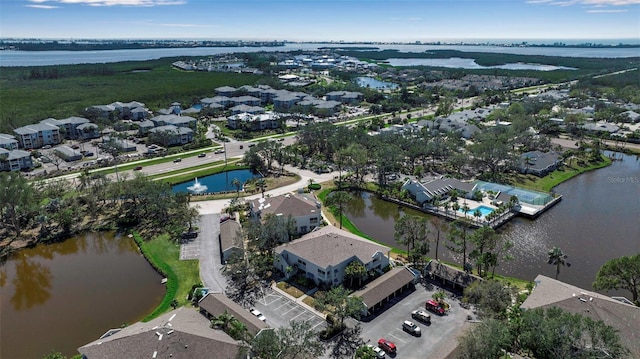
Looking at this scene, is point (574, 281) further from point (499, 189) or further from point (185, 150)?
point (185, 150)

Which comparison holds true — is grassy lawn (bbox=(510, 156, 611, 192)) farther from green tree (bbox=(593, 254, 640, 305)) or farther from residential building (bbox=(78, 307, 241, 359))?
residential building (bbox=(78, 307, 241, 359))

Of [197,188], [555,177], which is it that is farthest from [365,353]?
[555,177]

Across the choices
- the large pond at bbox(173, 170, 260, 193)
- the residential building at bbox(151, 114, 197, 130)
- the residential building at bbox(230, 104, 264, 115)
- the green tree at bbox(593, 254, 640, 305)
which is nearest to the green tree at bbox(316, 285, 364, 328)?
the green tree at bbox(593, 254, 640, 305)

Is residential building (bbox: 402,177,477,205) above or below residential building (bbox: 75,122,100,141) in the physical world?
below

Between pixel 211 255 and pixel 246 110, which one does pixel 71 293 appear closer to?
pixel 211 255

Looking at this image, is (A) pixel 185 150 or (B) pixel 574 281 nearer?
(B) pixel 574 281

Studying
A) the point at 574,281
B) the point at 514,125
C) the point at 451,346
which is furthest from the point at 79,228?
the point at 514,125
